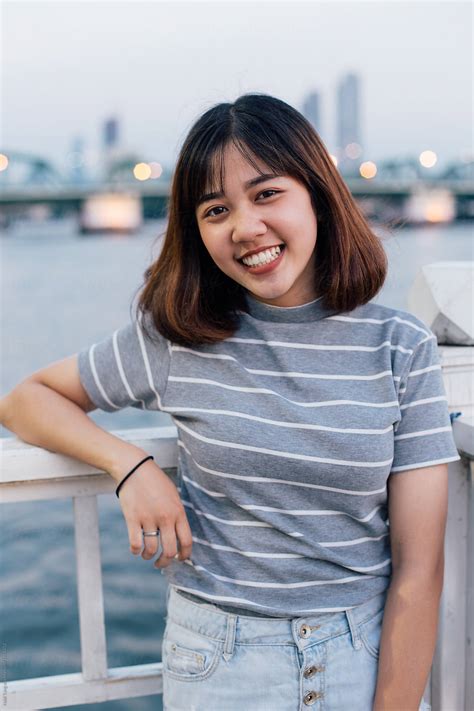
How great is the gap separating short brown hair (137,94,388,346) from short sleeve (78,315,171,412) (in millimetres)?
34

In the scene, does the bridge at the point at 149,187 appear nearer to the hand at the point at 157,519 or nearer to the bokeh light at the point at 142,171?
the bokeh light at the point at 142,171

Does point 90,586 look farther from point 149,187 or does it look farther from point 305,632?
point 149,187

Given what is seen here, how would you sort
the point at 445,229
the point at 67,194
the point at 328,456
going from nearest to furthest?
the point at 328,456 < the point at 67,194 < the point at 445,229

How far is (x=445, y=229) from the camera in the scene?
170ft

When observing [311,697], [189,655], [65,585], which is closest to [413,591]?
[311,697]

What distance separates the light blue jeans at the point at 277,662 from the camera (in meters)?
1.06

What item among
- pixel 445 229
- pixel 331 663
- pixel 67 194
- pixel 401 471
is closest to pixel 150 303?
pixel 401 471

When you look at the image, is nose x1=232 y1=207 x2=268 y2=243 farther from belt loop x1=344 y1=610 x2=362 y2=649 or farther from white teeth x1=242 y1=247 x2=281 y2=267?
belt loop x1=344 y1=610 x2=362 y2=649

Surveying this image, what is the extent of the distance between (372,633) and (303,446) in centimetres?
29

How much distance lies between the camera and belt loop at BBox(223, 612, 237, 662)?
3.53 ft

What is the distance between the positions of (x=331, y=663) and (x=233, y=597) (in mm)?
156

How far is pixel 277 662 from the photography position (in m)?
1.06

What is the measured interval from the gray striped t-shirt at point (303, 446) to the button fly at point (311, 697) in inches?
4.2

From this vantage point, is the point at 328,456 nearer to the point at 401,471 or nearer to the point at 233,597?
the point at 401,471
